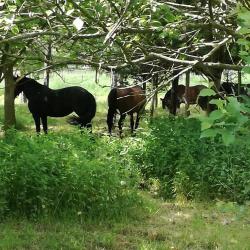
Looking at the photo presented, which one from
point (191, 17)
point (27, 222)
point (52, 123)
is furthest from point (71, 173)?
point (52, 123)

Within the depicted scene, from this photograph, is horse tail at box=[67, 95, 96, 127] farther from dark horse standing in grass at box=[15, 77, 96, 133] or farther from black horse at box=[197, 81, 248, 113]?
black horse at box=[197, 81, 248, 113]

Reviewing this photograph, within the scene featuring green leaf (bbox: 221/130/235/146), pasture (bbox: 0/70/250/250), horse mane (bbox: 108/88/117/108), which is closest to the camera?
green leaf (bbox: 221/130/235/146)

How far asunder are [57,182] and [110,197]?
66 cm

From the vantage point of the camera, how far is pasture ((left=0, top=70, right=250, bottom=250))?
16.5ft

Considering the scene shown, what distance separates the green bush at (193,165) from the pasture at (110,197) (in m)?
0.01

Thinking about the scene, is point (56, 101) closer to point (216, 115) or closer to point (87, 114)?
point (87, 114)

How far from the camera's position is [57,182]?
5.49 m

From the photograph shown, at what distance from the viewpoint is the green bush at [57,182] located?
5359mm

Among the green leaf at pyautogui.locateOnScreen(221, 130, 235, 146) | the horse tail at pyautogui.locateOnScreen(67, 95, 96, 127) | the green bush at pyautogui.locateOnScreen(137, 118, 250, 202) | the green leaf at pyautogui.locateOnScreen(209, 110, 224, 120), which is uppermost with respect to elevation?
the green leaf at pyautogui.locateOnScreen(209, 110, 224, 120)

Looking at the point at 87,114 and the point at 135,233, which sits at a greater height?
the point at 87,114

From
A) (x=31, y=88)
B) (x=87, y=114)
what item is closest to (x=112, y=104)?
(x=87, y=114)

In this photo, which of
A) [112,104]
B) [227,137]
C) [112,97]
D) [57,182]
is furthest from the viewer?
[112,104]

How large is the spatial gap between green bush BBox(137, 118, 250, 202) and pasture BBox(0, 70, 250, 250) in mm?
14

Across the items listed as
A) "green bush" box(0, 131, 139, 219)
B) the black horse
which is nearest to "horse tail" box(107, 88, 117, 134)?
the black horse
